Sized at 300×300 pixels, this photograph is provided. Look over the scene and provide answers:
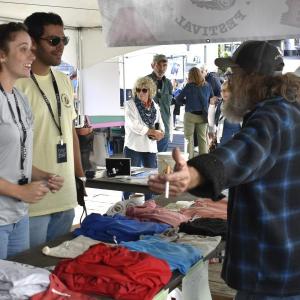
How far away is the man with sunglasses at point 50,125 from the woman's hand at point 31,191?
400 mm

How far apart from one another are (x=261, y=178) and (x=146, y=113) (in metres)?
3.63

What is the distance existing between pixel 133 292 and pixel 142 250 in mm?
353

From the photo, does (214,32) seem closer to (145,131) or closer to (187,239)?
(187,239)

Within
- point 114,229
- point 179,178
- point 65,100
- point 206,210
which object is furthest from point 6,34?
point 206,210

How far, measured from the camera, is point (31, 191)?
6.33ft

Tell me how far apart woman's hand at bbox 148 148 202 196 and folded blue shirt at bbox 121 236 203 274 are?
0.76 m

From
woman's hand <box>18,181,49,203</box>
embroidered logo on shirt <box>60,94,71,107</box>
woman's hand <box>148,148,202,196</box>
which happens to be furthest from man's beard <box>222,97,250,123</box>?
embroidered logo on shirt <box>60,94,71,107</box>

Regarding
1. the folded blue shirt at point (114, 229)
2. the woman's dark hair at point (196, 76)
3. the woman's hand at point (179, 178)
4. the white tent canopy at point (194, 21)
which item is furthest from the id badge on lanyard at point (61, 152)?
the woman's dark hair at point (196, 76)

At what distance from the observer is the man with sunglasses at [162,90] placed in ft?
18.8

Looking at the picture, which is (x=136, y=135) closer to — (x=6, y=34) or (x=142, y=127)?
(x=142, y=127)

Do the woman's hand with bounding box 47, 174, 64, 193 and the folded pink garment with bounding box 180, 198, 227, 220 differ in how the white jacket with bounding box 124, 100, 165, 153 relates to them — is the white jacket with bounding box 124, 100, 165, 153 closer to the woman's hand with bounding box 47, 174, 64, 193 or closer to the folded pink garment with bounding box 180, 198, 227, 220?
the folded pink garment with bounding box 180, 198, 227, 220

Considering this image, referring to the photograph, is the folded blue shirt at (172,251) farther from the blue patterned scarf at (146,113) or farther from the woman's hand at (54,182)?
the blue patterned scarf at (146,113)

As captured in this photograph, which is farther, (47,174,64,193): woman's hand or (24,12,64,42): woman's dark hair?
(24,12,64,42): woman's dark hair

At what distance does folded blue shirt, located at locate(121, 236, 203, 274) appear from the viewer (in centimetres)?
186
